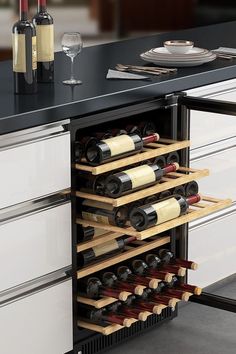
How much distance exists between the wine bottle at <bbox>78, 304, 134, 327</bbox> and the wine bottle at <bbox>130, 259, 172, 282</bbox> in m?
0.23

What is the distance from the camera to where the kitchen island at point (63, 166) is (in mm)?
3133

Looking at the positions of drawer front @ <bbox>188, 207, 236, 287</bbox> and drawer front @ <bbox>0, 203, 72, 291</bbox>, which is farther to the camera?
drawer front @ <bbox>188, 207, 236, 287</bbox>

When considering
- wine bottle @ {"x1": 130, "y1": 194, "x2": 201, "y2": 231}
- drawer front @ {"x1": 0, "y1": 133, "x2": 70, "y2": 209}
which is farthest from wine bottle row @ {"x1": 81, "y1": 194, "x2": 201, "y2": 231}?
drawer front @ {"x1": 0, "y1": 133, "x2": 70, "y2": 209}

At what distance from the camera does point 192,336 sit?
3883 mm

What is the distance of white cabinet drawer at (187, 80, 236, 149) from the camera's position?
379cm

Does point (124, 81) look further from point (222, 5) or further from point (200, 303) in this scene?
point (222, 5)

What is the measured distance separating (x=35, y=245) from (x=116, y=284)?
0.50m

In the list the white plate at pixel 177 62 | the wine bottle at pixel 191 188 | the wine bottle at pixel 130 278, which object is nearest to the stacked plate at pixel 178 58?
the white plate at pixel 177 62

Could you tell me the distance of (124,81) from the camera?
11.9 ft

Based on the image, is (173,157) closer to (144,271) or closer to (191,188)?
(191,188)

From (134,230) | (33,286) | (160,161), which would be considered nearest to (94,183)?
(134,230)

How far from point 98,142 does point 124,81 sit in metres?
0.38

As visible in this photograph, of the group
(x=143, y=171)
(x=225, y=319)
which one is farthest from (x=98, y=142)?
(x=225, y=319)

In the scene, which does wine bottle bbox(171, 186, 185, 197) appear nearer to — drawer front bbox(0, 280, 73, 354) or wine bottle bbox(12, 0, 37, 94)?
drawer front bbox(0, 280, 73, 354)
